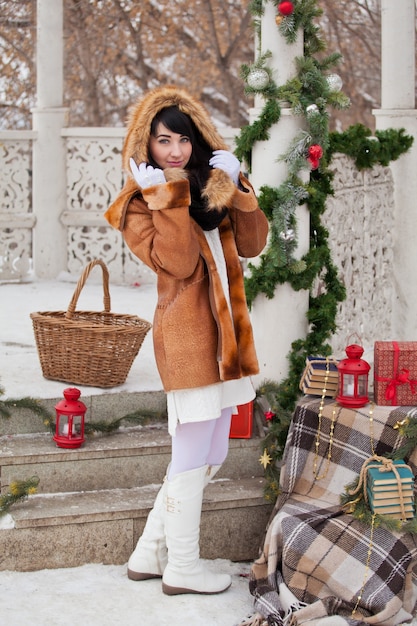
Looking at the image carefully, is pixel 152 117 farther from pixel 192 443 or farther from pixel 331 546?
pixel 331 546

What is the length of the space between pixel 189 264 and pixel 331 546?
4.17 feet

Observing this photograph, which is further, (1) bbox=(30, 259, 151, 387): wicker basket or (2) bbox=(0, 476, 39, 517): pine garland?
(1) bbox=(30, 259, 151, 387): wicker basket

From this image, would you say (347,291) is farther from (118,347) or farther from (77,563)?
(77,563)

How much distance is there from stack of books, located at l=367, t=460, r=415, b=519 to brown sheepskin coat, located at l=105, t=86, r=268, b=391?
687 mm

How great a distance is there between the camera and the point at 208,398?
3635 millimetres

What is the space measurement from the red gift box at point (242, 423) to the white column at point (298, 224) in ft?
0.78

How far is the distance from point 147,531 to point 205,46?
39.7ft

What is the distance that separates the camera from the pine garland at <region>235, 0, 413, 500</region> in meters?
4.51

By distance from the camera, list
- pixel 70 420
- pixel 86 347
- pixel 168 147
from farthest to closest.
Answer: pixel 86 347 < pixel 70 420 < pixel 168 147

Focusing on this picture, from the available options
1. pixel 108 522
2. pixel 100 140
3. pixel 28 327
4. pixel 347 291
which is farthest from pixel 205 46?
pixel 108 522

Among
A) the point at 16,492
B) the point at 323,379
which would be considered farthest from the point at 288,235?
the point at 16,492

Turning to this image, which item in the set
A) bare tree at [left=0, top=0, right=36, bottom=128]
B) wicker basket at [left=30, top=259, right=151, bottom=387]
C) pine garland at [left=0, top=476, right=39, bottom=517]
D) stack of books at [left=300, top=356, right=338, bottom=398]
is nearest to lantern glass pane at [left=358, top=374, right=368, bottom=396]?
stack of books at [left=300, top=356, right=338, bottom=398]

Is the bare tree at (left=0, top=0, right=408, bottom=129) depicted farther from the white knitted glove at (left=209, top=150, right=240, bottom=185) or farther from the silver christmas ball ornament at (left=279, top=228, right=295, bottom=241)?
the white knitted glove at (left=209, top=150, right=240, bottom=185)

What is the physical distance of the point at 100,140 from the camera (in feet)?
27.8
